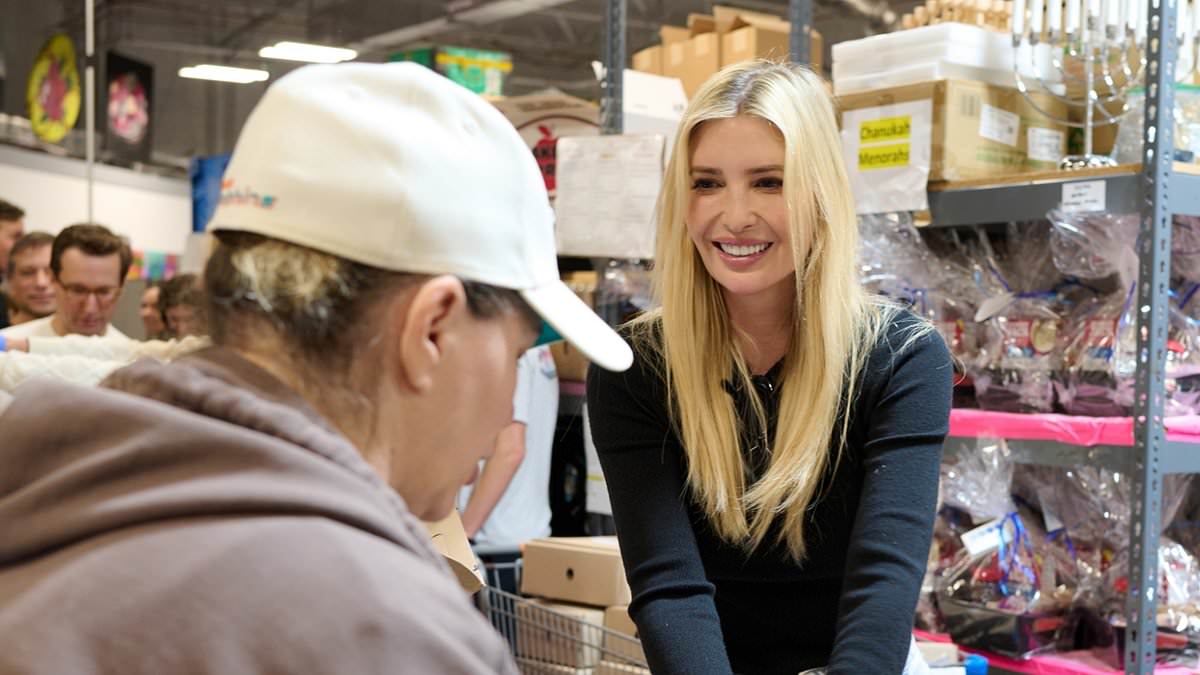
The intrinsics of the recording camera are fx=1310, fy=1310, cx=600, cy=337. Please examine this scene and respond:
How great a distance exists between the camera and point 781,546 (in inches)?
72.1

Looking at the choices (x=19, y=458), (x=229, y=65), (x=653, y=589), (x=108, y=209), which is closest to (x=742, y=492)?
(x=653, y=589)

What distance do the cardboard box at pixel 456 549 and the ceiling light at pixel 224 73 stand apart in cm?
1025

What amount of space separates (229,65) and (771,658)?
1067cm

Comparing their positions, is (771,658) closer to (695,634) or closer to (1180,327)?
(695,634)

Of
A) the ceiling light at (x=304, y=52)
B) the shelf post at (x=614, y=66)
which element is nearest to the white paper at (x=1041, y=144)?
the shelf post at (x=614, y=66)

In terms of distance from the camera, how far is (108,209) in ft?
32.2

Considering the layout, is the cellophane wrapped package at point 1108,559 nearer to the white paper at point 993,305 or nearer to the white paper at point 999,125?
the white paper at point 993,305

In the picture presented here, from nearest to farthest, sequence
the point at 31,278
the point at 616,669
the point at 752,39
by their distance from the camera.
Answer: the point at 616,669, the point at 752,39, the point at 31,278

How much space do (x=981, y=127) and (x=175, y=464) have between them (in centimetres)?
264

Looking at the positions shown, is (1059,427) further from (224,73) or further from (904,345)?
(224,73)

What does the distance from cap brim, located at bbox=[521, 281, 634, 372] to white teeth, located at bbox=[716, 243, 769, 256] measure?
2.81ft

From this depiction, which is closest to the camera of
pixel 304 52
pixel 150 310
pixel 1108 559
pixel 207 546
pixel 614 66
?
pixel 207 546

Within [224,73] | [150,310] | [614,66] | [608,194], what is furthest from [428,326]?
[224,73]


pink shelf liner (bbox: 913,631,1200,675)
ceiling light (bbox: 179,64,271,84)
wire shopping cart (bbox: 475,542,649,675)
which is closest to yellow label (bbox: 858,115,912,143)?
pink shelf liner (bbox: 913,631,1200,675)
